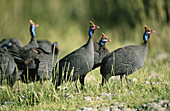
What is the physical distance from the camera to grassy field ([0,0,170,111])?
14.3ft

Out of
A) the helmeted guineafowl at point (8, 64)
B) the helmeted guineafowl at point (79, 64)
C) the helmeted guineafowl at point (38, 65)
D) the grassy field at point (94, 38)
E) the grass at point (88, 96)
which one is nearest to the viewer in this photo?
the grass at point (88, 96)

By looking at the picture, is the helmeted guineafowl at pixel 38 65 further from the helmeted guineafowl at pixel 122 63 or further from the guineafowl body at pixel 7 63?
the helmeted guineafowl at pixel 122 63

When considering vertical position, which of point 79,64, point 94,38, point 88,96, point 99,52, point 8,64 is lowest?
point 88,96

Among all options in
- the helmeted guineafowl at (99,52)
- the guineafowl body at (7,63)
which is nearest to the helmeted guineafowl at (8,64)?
the guineafowl body at (7,63)

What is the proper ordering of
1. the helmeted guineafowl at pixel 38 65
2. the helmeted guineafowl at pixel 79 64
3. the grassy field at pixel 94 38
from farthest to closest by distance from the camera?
the helmeted guineafowl at pixel 38 65, the helmeted guineafowl at pixel 79 64, the grassy field at pixel 94 38

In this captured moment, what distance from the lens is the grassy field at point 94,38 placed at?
14.3 feet

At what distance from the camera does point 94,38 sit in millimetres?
12586

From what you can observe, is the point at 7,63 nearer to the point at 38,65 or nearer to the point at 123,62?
the point at 38,65

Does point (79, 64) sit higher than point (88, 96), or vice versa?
point (79, 64)

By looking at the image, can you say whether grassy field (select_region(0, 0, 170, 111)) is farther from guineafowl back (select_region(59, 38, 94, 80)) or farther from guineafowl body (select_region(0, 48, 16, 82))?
guineafowl body (select_region(0, 48, 16, 82))

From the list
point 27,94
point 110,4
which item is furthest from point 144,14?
point 27,94

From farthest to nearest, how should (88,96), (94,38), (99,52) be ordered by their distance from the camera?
(94,38) < (99,52) < (88,96)

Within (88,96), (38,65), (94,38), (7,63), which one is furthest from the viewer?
(94,38)

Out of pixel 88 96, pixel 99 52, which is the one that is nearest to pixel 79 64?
pixel 88 96
